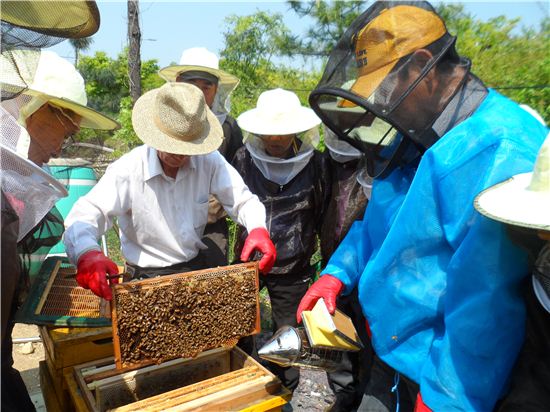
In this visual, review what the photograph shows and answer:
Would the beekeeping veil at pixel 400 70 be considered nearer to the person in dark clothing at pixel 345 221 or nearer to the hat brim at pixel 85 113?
the person in dark clothing at pixel 345 221

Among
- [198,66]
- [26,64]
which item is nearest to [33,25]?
[26,64]

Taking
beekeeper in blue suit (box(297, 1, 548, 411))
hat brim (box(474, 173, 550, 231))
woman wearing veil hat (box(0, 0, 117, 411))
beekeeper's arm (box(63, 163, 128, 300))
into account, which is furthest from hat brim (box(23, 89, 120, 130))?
hat brim (box(474, 173, 550, 231))

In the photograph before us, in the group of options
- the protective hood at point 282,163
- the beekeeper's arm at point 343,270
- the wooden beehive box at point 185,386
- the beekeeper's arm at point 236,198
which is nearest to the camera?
the wooden beehive box at point 185,386

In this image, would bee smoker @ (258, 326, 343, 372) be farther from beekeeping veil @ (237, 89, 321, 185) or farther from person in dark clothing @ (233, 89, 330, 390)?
beekeeping veil @ (237, 89, 321, 185)

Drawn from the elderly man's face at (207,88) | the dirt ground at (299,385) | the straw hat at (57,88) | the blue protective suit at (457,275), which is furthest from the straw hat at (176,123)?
the dirt ground at (299,385)

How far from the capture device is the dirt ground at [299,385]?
12.0 feet

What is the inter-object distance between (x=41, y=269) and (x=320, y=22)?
2275cm

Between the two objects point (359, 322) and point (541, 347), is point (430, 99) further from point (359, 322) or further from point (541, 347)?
point (359, 322)

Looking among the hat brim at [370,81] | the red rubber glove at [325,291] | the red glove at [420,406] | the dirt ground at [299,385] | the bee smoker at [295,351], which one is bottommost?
the dirt ground at [299,385]

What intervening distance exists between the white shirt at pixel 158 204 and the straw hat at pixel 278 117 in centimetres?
57

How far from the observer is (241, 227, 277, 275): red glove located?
2.60m

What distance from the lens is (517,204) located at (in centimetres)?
117

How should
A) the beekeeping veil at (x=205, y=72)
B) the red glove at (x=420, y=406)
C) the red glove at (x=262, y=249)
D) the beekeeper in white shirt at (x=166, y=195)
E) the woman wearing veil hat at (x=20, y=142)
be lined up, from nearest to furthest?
the woman wearing veil hat at (x=20, y=142) → the red glove at (x=420, y=406) → the beekeeper in white shirt at (x=166, y=195) → the red glove at (x=262, y=249) → the beekeeping veil at (x=205, y=72)

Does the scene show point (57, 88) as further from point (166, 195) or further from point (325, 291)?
point (325, 291)
